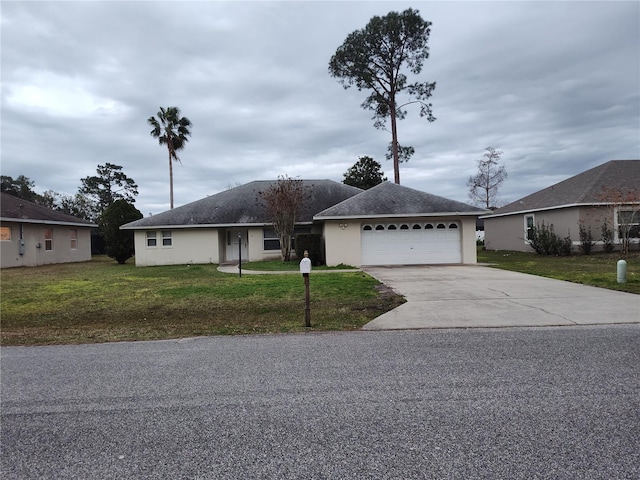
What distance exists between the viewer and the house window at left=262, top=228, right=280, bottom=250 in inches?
920

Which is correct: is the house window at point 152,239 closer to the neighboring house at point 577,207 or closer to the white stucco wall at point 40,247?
the white stucco wall at point 40,247

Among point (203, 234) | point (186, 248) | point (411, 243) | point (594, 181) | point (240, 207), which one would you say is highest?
point (594, 181)

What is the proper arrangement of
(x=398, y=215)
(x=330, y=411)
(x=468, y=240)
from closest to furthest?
1. (x=330, y=411)
2. (x=398, y=215)
3. (x=468, y=240)

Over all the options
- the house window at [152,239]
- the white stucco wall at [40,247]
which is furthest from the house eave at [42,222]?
the house window at [152,239]

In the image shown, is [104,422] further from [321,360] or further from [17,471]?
[321,360]

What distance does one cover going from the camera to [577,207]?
21.7 metres

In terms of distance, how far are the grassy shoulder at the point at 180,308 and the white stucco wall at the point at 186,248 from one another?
365 inches

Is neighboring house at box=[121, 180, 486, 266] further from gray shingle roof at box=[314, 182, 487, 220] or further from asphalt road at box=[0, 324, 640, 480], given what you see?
asphalt road at box=[0, 324, 640, 480]

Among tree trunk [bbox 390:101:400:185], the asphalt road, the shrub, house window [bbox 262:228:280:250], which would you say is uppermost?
tree trunk [bbox 390:101:400:185]

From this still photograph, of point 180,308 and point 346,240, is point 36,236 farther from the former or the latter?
point 180,308

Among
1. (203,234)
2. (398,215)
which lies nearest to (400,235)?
(398,215)

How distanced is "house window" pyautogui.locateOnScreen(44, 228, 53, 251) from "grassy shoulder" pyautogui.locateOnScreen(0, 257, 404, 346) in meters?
13.9

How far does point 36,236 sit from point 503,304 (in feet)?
87.8

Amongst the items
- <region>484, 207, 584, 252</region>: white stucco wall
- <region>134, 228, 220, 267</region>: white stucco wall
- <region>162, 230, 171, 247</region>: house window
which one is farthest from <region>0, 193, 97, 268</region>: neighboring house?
<region>484, 207, 584, 252</region>: white stucco wall
